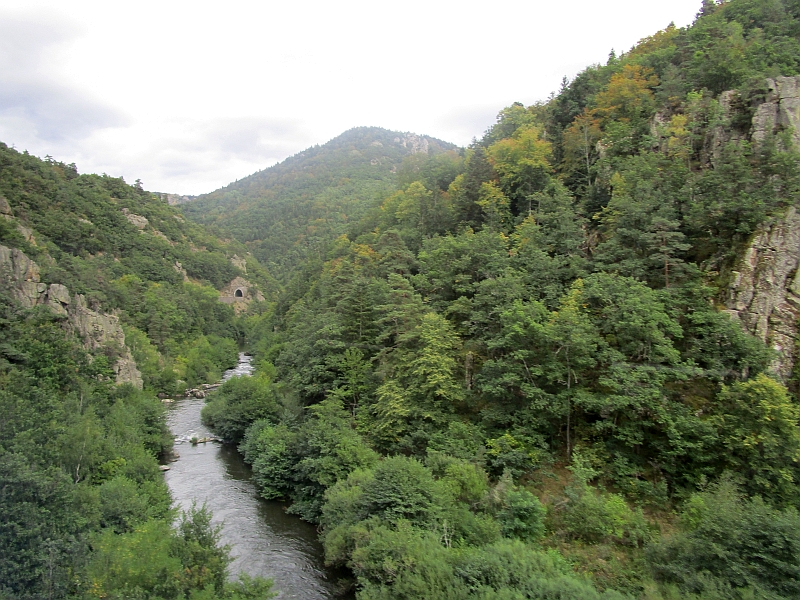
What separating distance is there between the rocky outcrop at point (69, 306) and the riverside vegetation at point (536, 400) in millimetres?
2369

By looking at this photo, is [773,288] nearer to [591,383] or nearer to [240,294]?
[591,383]

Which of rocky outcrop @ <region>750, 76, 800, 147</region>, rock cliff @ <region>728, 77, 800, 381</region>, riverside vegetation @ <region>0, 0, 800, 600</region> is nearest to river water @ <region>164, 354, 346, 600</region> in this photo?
riverside vegetation @ <region>0, 0, 800, 600</region>

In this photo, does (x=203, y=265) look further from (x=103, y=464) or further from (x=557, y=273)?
(x=557, y=273)

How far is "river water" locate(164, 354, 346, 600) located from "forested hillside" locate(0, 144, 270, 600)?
2.72 metres

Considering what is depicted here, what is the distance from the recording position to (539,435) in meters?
22.3

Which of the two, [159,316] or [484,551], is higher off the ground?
[159,316]

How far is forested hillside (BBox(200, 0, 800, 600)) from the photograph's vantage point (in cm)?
1616

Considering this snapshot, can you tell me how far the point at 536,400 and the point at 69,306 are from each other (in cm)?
4003

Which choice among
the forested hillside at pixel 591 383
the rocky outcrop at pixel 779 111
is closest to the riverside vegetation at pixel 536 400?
the forested hillside at pixel 591 383

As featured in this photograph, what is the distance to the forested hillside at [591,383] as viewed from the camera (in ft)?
53.0

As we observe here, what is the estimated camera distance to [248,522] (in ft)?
87.1

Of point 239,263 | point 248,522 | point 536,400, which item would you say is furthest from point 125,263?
point 536,400

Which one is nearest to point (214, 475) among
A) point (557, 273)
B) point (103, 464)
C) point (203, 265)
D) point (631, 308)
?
point (103, 464)

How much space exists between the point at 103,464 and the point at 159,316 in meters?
45.6
